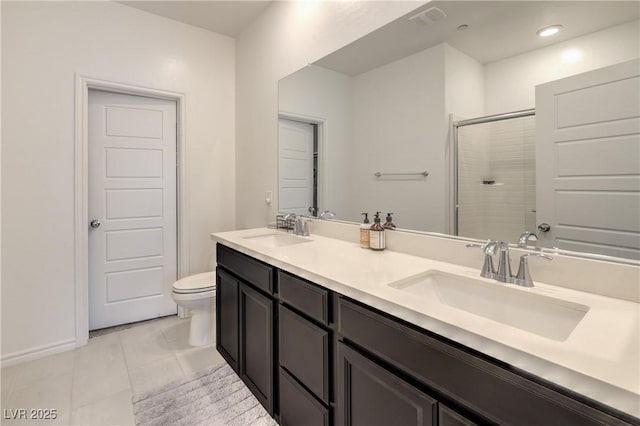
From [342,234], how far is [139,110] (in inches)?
84.0

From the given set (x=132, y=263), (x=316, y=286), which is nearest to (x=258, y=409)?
(x=316, y=286)

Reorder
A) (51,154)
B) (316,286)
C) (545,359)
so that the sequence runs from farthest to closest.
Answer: (51,154), (316,286), (545,359)

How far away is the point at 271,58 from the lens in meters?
2.49

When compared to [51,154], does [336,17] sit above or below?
above

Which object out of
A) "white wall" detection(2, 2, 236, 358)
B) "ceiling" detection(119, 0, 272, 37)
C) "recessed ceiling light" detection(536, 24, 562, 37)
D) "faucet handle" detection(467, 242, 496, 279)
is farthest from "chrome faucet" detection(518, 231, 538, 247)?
"white wall" detection(2, 2, 236, 358)

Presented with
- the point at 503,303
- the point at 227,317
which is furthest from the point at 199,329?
the point at 503,303

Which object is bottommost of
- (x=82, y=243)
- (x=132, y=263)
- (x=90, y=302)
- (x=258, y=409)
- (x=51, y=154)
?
(x=258, y=409)

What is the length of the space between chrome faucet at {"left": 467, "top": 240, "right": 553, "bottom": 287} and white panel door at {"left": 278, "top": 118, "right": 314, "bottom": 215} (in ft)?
4.25

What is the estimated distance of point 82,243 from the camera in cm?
236

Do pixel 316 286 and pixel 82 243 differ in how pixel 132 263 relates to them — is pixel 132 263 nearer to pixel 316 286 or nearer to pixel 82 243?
pixel 82 243

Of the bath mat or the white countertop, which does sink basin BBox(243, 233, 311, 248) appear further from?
the bath mat

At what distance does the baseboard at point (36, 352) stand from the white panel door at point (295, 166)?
1856 millimetres

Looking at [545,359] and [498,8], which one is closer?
[545,359]

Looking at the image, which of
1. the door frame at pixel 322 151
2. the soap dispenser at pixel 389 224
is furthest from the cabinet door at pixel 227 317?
the soap dispenser at pixel 389 224
